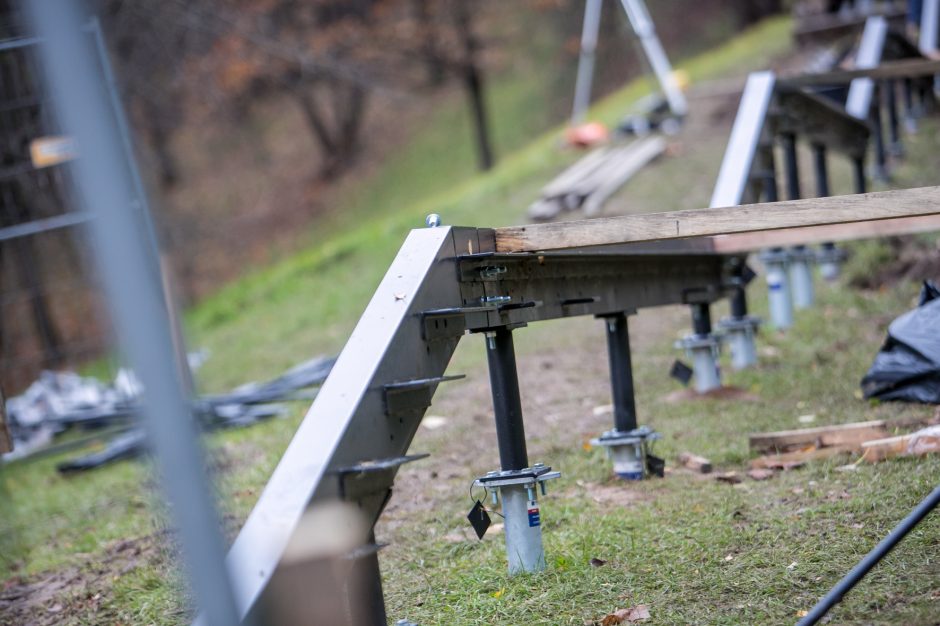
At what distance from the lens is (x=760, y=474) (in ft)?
14.1

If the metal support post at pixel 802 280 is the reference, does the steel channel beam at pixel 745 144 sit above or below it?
above

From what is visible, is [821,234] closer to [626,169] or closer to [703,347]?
[703,347]

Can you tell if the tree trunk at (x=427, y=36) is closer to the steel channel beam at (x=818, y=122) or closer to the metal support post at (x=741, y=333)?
the steel channel beam at (x=818, y=122)

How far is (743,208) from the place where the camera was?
10.1 feet

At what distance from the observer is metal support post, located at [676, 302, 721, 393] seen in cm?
573

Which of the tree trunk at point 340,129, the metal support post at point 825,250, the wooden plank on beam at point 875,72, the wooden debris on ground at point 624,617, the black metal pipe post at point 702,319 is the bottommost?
the wooden debris on ground at point 624,617

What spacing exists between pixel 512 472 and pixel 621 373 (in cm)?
119

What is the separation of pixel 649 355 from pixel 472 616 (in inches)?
172

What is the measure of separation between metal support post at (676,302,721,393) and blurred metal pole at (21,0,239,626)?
4.50 meters

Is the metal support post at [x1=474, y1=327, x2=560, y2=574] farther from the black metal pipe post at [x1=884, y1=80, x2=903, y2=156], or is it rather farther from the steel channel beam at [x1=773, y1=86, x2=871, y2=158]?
the black metal pipe post at [x1=884, y1=80, x2=903, y2=156]

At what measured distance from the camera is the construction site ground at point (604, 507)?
10.2 feet

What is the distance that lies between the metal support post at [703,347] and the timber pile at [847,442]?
1.10m

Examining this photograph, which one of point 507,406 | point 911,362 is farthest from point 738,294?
point 507,406

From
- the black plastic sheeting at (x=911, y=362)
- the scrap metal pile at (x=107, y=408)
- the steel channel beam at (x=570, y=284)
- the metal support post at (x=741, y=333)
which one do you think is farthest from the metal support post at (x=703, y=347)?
the scrap metal pile at (x=107, y=408)
